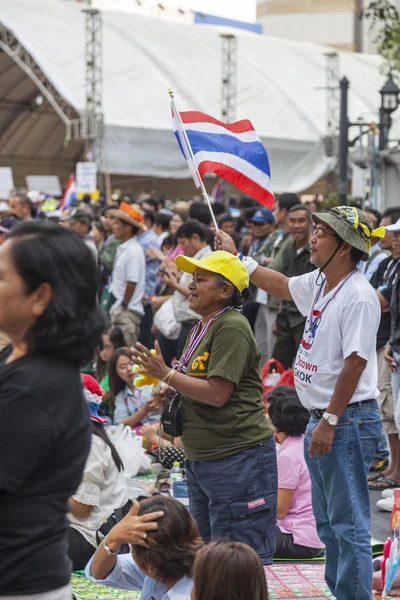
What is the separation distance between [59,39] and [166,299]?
25.8 m

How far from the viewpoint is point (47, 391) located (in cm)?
243

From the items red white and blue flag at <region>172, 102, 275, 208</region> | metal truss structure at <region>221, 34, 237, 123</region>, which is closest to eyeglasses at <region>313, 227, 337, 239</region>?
red white and blue flag at <region>172, 102, 275, 208</region>

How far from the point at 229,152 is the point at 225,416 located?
6.93 ft

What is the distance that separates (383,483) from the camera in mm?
7566

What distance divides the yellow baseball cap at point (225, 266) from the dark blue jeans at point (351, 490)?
711mm

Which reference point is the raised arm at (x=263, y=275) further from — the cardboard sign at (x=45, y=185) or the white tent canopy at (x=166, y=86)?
the white tent canopy at (x=166, y=86)

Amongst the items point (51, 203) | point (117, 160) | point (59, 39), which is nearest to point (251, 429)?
point (51, 203)

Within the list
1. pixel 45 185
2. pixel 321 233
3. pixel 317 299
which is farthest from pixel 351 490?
pixel 45 185

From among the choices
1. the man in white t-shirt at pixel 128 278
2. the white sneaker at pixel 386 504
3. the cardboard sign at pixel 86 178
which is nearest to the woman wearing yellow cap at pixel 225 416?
the white sneaker at pixel 386 504

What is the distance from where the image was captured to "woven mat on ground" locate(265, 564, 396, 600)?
5441 mm

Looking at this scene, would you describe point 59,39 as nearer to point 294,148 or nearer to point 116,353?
point 294,148

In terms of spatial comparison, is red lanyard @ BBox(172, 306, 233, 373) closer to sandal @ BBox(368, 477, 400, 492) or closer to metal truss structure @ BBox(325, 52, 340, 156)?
sandal @ BBox(368, 477, 400, 492)

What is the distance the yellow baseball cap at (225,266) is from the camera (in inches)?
184

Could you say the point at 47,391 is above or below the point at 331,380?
above
